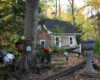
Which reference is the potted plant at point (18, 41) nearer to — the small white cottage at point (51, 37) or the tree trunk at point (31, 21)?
the tree trunk at point (31, 21)

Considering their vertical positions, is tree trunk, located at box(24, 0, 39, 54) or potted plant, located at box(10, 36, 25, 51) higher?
tree trunk, located at box(24, 0, 39, 54)

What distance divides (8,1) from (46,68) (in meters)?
7.92

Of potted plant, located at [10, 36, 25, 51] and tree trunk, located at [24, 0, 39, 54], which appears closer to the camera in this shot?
potted plant, located at [10, 36, 25, 51]

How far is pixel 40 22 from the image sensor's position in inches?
388

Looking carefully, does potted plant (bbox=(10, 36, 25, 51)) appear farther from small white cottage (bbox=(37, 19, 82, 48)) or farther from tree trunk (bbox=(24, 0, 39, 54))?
small white cottage (bbox=(37, 19, 82, 48))

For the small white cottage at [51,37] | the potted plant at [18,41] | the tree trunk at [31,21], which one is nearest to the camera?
the potted plant at [18,41]

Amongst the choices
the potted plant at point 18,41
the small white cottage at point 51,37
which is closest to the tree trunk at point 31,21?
the potted plant at point 18,41

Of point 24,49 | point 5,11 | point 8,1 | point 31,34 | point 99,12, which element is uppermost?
point 99,12

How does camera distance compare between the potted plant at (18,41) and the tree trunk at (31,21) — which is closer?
the potted plant at (18,41)

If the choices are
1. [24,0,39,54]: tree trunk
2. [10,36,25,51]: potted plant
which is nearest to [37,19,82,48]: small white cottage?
[24,0,39,54]: tree trunk

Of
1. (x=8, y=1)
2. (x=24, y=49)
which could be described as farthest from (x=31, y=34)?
(x=8, y=1)

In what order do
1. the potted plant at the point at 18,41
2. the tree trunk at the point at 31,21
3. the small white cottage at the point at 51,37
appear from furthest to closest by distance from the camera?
the small white cottage at the point at 51,37
the tree trunk at the point at 31,21
the potted plant at the point at 18,41

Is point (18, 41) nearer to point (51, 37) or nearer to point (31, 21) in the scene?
point (31, 21)

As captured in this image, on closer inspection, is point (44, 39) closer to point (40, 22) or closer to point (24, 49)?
point (40, 22)
